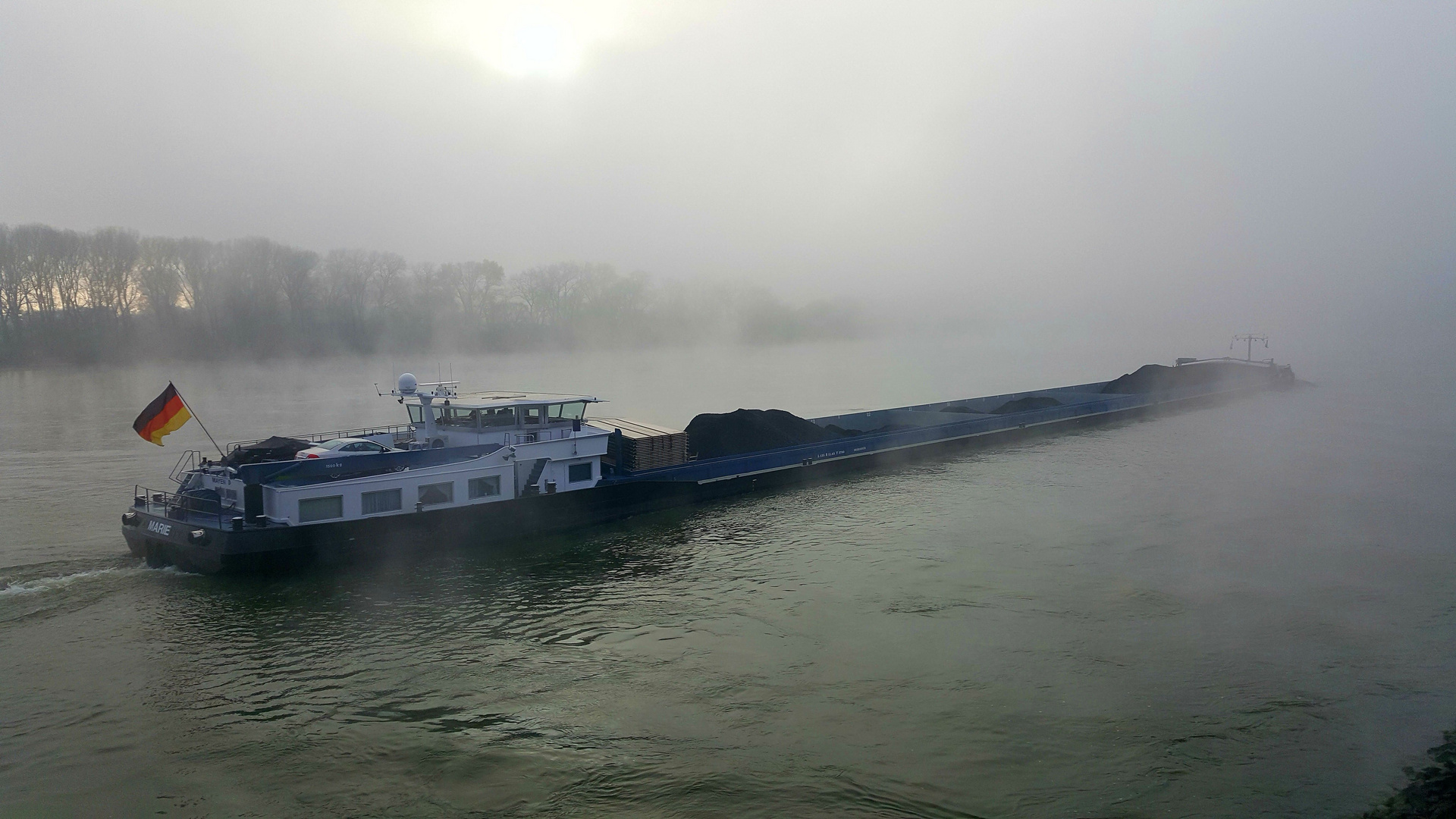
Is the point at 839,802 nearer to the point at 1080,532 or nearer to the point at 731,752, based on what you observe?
the point at 731,752

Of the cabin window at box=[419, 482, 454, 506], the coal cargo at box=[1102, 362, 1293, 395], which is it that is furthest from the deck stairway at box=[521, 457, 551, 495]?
the coal cargo at box=[1102, 362, 1293, 395]

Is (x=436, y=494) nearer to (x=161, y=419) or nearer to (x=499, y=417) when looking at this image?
(x=499, y=417)

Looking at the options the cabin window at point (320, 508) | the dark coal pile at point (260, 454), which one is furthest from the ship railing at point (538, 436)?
the dark coal pile at point (260, 454)

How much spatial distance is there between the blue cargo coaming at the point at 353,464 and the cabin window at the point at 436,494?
0.59m

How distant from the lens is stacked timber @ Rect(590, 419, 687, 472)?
880 inches

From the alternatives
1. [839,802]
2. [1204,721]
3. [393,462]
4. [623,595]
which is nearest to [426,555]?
[393,462]

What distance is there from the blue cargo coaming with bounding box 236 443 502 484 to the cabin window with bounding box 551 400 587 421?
1.75 meters

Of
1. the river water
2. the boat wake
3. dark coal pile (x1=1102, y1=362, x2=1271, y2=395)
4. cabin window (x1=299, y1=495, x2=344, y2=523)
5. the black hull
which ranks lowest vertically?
the river water

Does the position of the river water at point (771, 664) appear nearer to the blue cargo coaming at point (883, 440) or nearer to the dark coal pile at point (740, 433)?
the blue cargo coaming at point (883, 440)

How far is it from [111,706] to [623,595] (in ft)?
26.4

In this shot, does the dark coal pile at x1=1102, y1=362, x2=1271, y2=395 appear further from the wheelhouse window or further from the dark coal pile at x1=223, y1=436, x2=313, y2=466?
the dark coal pile at x1=223, y1=436, x2=313, y2=466

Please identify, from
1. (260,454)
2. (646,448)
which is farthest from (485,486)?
(646,448)

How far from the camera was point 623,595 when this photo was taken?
1599 centimetres

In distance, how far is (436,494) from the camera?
18250 mm
